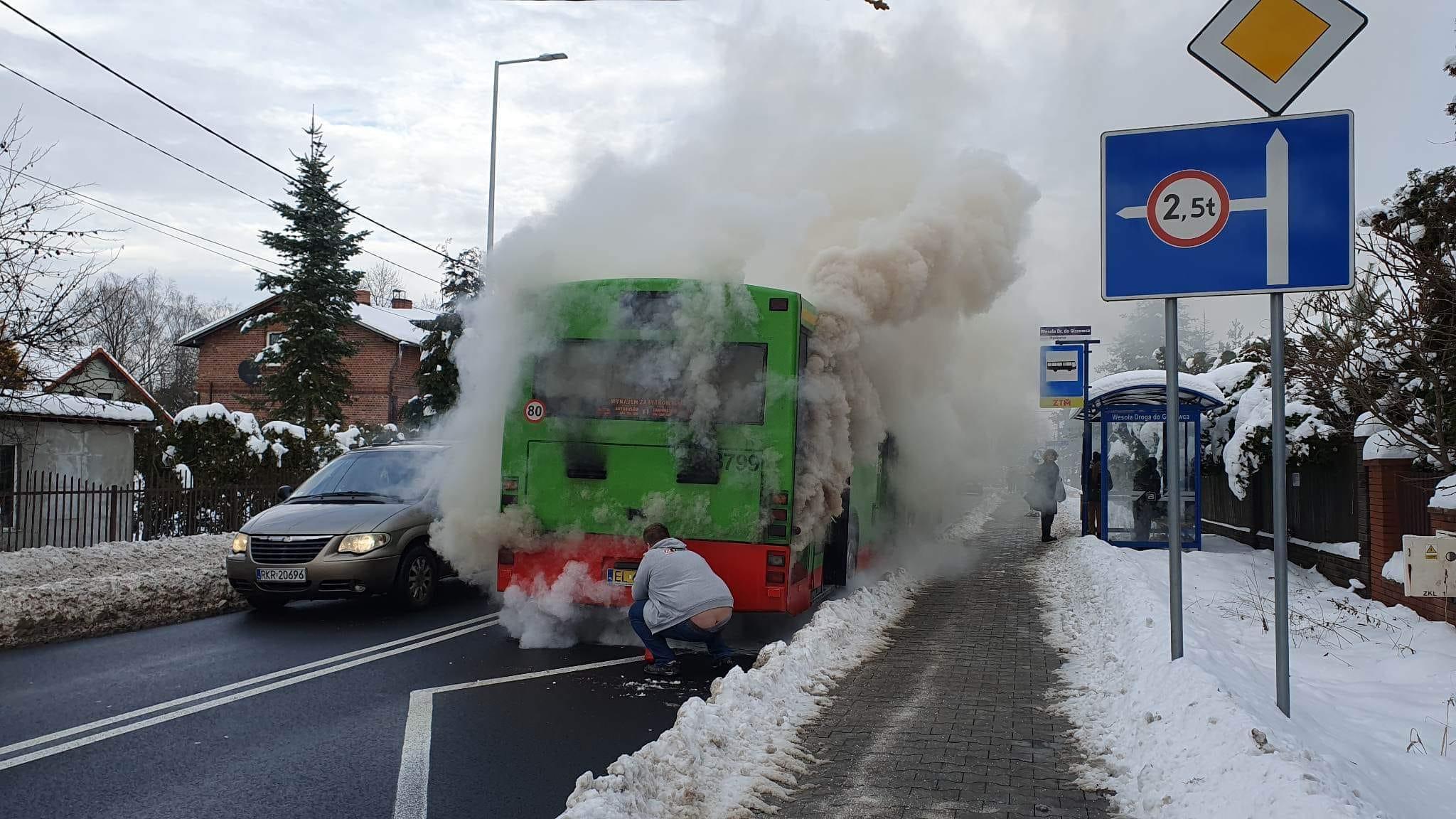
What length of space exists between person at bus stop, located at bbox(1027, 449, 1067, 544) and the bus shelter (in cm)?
248

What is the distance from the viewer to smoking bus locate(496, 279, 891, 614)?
8.44m

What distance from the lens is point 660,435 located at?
8625mm

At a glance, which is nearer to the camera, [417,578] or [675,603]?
[675,603]

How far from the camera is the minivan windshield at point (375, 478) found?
36.4 ft

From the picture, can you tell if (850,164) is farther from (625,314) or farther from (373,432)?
(373,432)

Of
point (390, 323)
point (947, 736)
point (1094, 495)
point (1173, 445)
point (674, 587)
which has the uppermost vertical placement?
point (390, 323)

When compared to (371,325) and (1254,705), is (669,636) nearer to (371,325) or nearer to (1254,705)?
(1254,705)

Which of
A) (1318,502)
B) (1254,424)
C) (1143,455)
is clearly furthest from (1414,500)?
(1143,455)

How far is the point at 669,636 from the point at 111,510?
400 inches

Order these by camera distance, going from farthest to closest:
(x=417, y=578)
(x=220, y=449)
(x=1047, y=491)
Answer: (x=1047, y=491), (x=220, y=449), (x=417, y=578)

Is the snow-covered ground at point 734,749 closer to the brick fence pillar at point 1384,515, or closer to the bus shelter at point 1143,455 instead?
the brick fence pillar at point 1384,515

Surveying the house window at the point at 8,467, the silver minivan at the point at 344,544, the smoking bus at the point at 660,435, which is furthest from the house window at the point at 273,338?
the smoking bus at the point at 660,435

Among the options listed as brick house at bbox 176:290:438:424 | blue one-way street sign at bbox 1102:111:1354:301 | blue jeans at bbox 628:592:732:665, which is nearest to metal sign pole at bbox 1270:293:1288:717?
blue one-way street sign at bbox 1102:111:1354:301

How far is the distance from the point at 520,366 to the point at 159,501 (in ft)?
29.8
